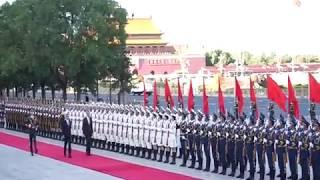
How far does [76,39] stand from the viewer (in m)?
25.7

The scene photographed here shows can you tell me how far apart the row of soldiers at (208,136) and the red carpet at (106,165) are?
918 millimetres

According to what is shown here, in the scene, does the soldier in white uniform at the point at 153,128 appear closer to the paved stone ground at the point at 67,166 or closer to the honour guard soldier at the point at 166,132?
the honour guard soldier at the point at 166,132

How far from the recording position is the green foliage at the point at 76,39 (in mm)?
25406

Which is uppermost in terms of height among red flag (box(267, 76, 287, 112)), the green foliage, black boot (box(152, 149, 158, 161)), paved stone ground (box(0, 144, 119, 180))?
the green foliage

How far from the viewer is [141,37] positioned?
76688mm

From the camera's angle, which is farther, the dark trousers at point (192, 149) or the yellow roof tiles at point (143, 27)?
the yellow roof tiles at point (143, 27)

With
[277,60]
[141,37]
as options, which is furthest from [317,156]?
[277,60]

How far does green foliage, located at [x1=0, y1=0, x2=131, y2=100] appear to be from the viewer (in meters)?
25.4

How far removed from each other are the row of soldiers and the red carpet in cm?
92

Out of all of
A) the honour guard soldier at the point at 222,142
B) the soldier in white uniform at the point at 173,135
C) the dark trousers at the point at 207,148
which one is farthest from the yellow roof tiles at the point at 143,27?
the honour guard soldier at the point at 222,142

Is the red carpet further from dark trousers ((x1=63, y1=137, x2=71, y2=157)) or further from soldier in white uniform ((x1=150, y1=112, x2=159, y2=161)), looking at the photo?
soldier in white uniform ((x1=150, y1=112, x2=159, y2=161))

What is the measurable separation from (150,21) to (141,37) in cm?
439

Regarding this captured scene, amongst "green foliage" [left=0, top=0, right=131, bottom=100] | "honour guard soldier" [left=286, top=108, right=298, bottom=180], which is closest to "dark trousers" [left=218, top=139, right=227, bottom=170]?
"honour guard soldier" [left=286, top=108, right=298, bottom=180]

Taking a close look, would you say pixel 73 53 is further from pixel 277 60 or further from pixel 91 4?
pixel 277 60
